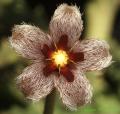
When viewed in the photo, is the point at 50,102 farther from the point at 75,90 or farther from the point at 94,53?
the point at 94,53

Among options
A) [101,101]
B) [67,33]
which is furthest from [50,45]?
[101,101]

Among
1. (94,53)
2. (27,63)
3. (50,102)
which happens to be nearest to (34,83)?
(50,102)

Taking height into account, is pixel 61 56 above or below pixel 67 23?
below

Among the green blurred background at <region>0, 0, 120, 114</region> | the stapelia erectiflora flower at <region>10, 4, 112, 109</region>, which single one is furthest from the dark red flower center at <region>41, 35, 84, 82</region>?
the green blurred background at <region>0, 0, 120, 114</region>

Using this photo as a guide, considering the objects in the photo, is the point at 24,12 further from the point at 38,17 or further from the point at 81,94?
the point at 81,94

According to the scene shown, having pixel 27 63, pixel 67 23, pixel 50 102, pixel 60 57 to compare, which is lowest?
pixel 50 102

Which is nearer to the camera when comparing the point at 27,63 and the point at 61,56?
the point at 61,56

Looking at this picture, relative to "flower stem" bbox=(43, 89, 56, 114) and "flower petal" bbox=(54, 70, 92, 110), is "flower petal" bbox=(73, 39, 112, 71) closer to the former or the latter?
"flower petal" bbox=(54, 70, 92, 110)
